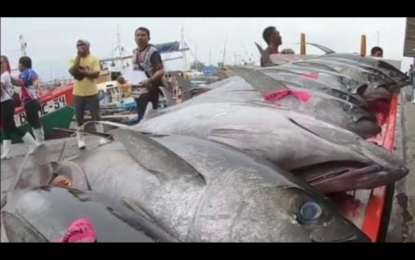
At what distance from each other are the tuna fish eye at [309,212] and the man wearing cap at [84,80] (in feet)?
2.59

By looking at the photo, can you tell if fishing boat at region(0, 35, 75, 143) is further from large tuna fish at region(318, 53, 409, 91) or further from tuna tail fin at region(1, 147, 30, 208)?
large tuna fish at region(318, 53, 409, 91)

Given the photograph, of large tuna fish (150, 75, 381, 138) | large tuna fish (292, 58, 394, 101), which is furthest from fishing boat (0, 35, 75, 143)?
large tuna fish (292, 58, 394, 101)

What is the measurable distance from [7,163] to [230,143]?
0.96 m

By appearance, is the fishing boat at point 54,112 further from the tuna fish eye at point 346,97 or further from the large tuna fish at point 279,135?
the tuna fish eye at point 346,97

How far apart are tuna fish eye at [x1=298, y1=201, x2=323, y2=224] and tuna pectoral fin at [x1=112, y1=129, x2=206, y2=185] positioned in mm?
340

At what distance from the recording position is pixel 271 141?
2.07m

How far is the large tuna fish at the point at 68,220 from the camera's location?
4.33 ft

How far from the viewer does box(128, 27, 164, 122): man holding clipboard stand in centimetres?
270

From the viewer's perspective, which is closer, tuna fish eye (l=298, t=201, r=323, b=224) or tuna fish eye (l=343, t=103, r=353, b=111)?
tuna fish eye (l=298, t=201, r=323, b=224)

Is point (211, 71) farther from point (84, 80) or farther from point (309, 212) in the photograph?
point (309, 212)

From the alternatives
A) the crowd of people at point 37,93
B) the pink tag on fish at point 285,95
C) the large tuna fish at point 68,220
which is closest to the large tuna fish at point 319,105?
the pink tag on fish at point 285,95

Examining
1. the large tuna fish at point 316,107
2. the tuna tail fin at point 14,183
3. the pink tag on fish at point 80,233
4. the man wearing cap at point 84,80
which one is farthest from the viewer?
the large tuna fish at point 316,107
